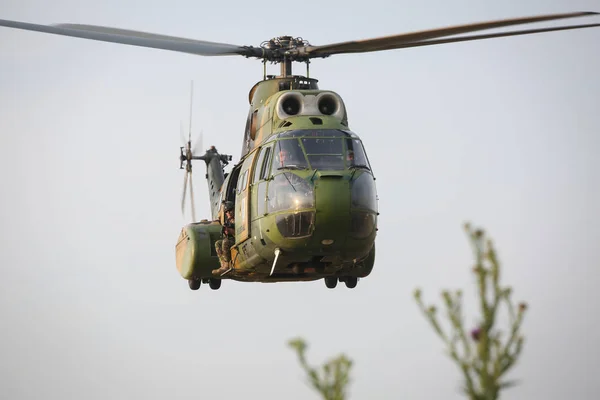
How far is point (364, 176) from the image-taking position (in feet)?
68.5

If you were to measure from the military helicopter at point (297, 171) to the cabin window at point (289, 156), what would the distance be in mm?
20

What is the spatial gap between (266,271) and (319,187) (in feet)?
11.0

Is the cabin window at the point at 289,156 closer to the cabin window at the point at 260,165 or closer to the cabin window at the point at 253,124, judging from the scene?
the cabin window at the point at 260,165

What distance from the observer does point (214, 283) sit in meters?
27.1

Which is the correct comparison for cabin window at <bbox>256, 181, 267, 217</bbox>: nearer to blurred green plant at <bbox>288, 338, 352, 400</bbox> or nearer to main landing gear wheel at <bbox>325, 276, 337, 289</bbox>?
main landing gear wheel at <bbox>325, 276, 337, 289</bbox>

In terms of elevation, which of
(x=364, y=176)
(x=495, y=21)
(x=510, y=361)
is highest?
(x=495, y=21)

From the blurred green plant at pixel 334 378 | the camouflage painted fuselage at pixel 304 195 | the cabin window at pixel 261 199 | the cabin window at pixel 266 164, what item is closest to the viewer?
the blurred green plant at pixel 334 378

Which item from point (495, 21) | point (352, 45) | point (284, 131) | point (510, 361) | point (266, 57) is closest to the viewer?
point (510, 361)

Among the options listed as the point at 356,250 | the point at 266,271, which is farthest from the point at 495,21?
the point at 266,271

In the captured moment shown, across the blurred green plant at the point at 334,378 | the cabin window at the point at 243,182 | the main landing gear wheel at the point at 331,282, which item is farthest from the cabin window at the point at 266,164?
the blurred green plant at the point at 334,378

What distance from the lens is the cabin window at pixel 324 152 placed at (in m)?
20.7

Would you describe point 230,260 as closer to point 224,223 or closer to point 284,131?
point 224,223

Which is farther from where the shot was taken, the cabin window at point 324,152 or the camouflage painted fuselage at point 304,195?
the cabin window at point 324,152

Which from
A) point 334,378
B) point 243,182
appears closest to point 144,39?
point 243,182
